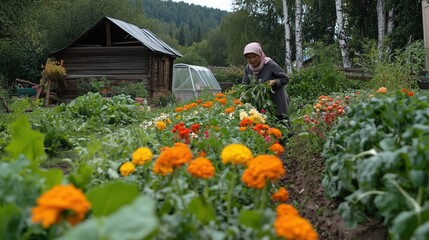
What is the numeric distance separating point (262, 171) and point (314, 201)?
73.7 inches

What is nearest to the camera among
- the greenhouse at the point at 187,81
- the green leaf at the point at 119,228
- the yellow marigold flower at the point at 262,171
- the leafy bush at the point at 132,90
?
the green leaf at the point at 119,228

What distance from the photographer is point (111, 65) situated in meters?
17.7

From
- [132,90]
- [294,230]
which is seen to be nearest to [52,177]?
[294,230]

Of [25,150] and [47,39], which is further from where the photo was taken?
[47,39]

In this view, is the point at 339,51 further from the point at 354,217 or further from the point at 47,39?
the point at 47,39

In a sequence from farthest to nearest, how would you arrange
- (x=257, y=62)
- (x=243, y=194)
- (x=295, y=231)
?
(x=257, y=62) < (x=243, y=194) < (x=295, y=231)

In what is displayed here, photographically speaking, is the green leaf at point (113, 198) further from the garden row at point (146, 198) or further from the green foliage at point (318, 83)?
the green foliage at point (318, 83)

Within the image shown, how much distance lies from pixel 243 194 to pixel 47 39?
99.4 ft

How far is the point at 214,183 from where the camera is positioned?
249 centimetres

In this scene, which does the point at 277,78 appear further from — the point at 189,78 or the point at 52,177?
the point at 189,78

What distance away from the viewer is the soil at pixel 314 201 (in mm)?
2623

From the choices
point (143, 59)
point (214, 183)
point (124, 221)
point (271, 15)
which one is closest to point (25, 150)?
point (214, 183)

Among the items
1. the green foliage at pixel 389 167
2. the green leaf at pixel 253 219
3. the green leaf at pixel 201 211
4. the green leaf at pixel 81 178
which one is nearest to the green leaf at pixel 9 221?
the green leaf at pixel 81 178

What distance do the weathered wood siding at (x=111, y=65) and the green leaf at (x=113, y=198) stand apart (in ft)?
52.3
